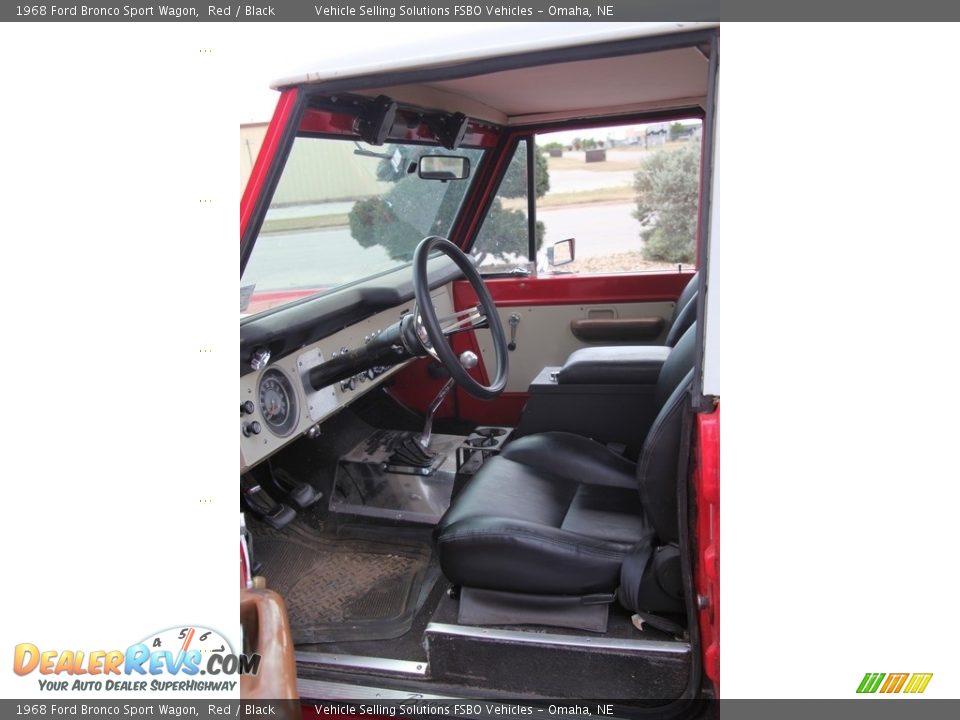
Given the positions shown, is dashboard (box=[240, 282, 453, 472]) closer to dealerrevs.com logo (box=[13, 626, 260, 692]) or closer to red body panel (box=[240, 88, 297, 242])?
red body panel (box=[240, 88, 297, 242])

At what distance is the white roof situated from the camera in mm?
1382

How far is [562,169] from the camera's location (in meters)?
3.22

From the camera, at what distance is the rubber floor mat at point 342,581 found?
213cm

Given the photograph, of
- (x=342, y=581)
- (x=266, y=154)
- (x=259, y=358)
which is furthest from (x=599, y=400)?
(x=266, y=154)

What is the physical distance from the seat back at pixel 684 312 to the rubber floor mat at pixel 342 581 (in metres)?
1.17

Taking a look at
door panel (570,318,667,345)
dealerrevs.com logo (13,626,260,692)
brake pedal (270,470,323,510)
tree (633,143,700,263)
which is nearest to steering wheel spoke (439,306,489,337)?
brake pedal (270,470,323,510)

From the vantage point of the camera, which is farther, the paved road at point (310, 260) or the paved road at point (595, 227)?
the paved road at point (595, 227)

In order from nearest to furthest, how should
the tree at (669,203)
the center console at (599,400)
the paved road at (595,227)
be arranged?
the center console at (599,400) → the tree at (669,203) → the paved road at (595,227)

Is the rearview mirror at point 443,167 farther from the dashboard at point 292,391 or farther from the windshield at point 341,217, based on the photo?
the dashboard at point 292,391
